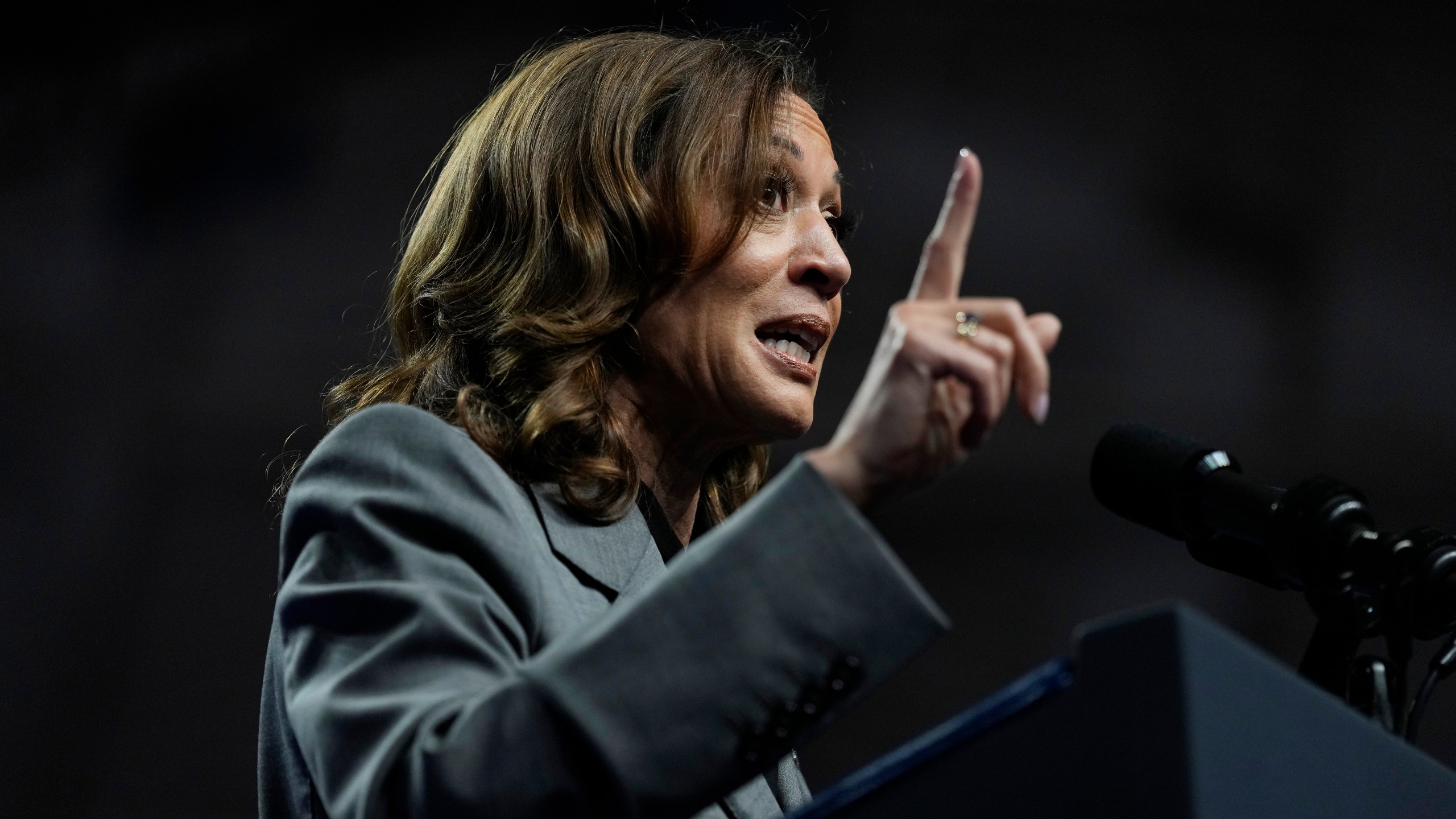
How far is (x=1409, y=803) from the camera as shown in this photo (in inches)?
30.3

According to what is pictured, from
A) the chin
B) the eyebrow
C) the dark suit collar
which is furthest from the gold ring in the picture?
the eyebrow

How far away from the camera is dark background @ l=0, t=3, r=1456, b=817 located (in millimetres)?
2676

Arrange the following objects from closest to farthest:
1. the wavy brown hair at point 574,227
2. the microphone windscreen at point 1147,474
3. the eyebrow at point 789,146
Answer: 1. the microphone windscreen at point 1147,474
2. the wavy brown hair at point 574,227
3. the eyebrow at point 789,146

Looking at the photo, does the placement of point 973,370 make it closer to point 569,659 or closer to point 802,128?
point 569,659

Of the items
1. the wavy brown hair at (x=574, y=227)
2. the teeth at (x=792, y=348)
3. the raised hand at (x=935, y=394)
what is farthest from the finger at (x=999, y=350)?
the teeth at (x=792, y=348)

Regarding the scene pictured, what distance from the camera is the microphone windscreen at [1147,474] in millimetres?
1079

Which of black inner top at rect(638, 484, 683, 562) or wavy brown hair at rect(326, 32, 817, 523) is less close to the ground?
wavy brown hair at rect(326, 32, 817, 523)

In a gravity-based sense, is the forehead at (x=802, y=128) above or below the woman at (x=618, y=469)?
above

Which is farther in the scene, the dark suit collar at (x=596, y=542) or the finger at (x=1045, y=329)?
the dark suit collar at (x=596, y=542)

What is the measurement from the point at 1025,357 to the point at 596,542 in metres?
0.61

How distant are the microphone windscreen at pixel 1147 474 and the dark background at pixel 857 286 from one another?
1854 mm

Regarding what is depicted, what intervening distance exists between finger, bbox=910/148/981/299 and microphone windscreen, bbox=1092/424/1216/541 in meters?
0.25

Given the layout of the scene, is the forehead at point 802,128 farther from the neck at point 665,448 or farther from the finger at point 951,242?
the finger at point 951,242

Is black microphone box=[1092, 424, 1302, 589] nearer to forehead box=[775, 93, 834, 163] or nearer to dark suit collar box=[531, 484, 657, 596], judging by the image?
dark suit collar box=[531, 484, 657, 596]
